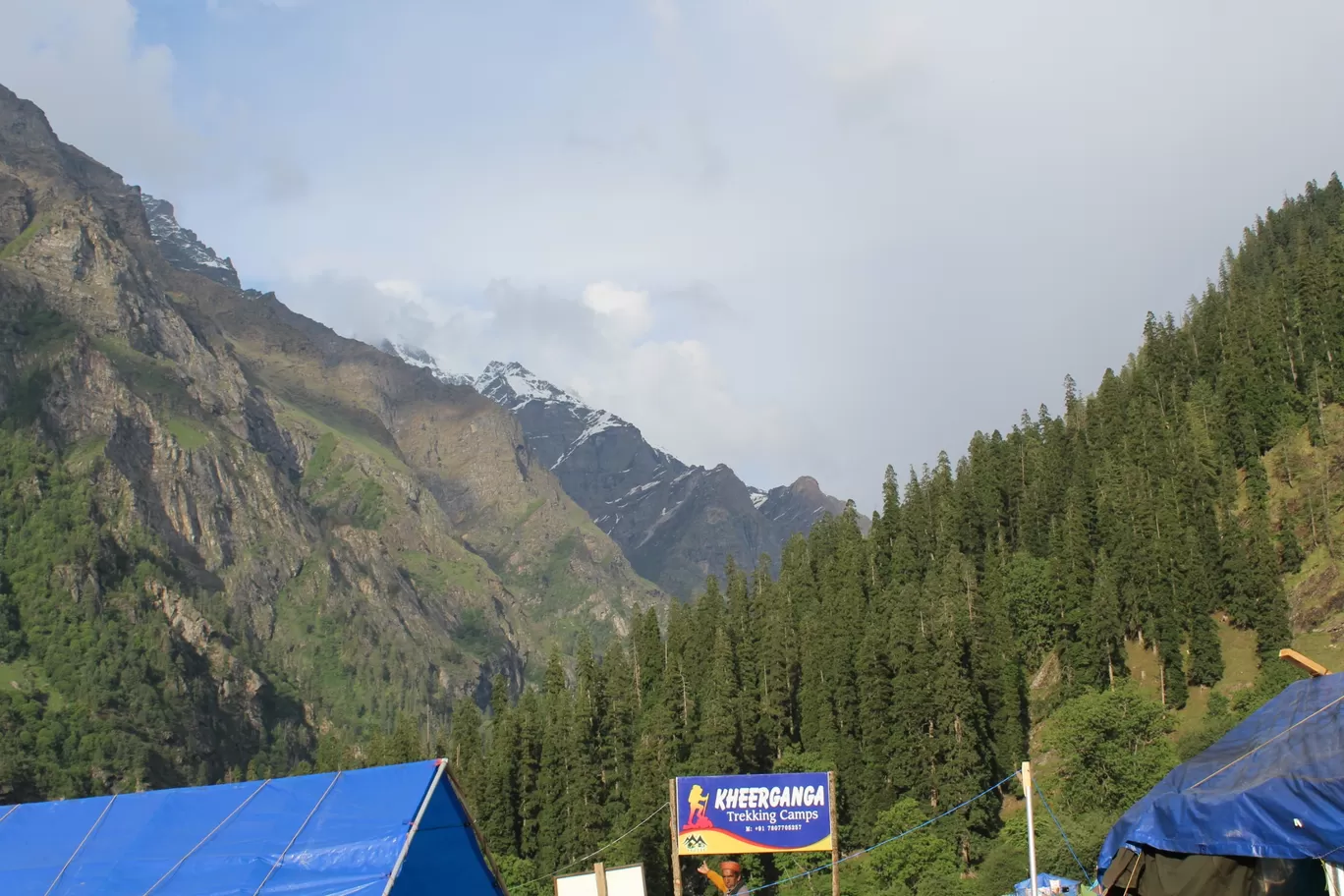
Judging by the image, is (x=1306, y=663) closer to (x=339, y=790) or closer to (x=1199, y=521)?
(x=339, y=790)

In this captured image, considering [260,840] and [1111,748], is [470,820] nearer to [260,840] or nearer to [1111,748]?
[260,840]

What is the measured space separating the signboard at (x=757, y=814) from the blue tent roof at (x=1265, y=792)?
2400 cm

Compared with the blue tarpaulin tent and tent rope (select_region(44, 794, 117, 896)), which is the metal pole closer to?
tent rope (select_region(44, 794, 117, 896))

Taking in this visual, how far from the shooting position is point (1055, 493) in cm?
15562

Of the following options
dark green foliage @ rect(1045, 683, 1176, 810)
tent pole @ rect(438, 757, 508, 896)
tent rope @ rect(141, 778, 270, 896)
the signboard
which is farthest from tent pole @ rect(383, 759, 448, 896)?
dark green foliage @ rect(1045, 683, 1176, 810)

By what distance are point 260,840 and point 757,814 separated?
29.0m

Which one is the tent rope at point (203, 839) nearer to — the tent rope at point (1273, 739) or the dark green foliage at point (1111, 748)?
the tent rope at point (1273, 739)

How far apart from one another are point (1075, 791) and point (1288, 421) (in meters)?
77.9

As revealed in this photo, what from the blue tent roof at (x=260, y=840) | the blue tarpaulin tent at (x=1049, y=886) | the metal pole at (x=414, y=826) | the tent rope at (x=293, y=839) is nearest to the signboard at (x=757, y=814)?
the blue tarpaulin tent at (x=1049, y=886)

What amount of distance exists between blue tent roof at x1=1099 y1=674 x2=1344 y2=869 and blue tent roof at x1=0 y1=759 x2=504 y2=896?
41.9 ft

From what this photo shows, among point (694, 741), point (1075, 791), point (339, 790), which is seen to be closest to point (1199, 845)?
point (339, 790)

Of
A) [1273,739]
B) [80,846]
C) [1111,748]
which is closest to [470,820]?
[80,846]

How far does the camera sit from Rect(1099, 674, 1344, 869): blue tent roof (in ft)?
61.2

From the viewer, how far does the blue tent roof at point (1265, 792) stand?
18.6 meters
